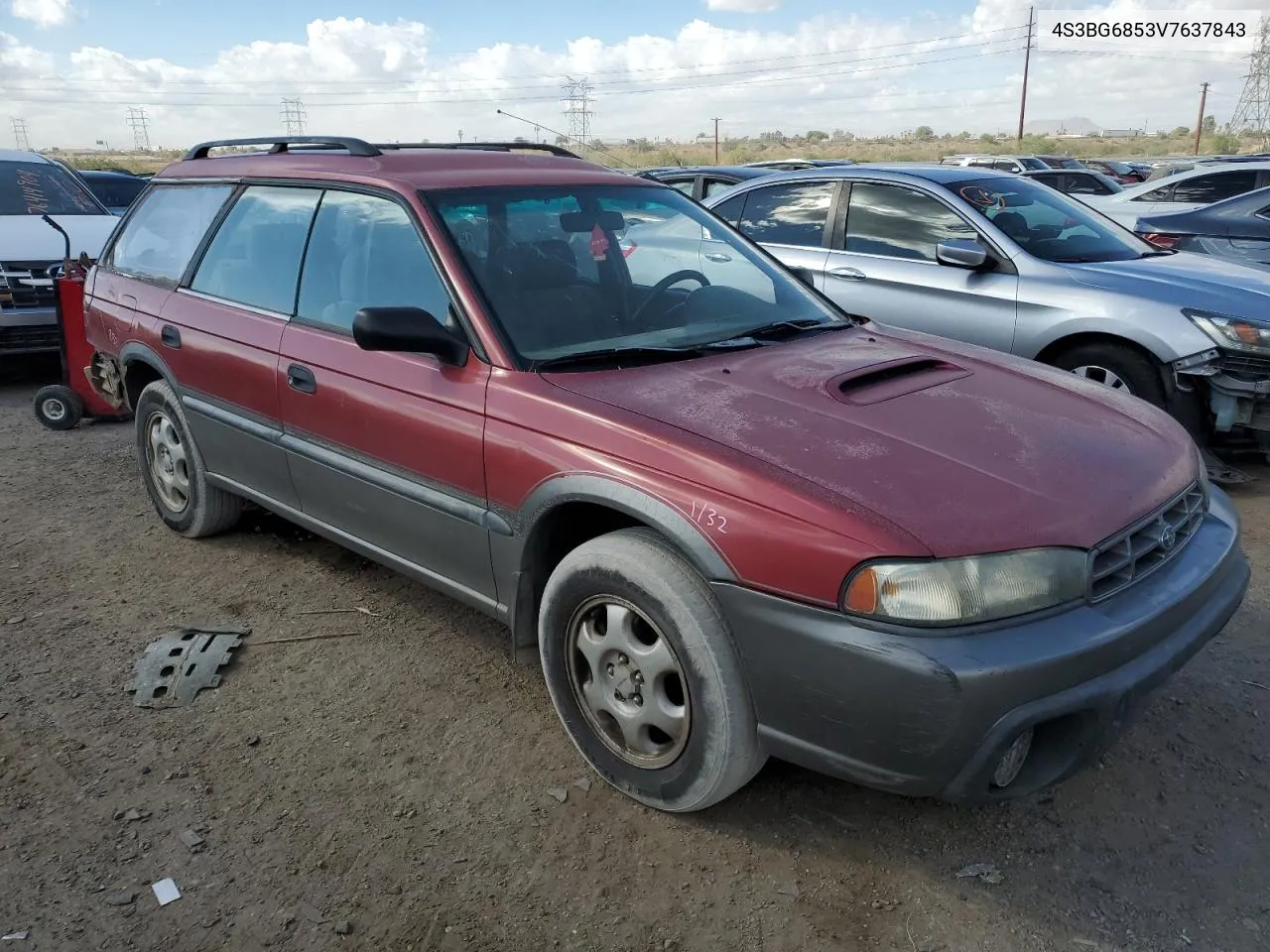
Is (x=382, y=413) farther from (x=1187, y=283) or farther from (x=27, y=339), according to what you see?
(x=27, y=339)

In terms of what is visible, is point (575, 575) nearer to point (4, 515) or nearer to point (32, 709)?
point (32, 709)

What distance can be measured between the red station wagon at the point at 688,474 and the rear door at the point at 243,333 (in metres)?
0.02

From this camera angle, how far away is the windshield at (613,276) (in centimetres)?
307

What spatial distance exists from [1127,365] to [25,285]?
7.65 metres

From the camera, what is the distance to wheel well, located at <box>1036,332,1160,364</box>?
17.0 feet

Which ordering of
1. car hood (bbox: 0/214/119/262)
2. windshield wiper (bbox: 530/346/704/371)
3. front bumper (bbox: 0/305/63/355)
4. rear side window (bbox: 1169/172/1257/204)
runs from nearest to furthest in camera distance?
1. windshield wiper (bbox: 530/346/704/371)
2. front bumper (bbox: 0/305/63/355)
3. car hood (bbox: 0/214/119/262)
4. rear side window (bbox: 1169/172/1257/204)

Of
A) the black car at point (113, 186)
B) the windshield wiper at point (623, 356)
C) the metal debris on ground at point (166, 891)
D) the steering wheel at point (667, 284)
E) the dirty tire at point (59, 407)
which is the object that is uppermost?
the black car at point (113, 186)

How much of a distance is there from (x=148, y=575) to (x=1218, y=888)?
406 centimetres

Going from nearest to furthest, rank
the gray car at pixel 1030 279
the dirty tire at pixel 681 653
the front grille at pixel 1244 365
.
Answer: the dirty tire at pixel 681 653 → the front grille at pixel 1244 365 → the gray car at pixel 1030 279

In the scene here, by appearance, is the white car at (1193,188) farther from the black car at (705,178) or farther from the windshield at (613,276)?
the windshield at (613,276)

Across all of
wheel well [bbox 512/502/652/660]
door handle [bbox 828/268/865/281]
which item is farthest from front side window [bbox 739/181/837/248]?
wheel well [bbox 512/502/652/660]

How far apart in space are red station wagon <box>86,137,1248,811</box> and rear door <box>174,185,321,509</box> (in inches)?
0.6

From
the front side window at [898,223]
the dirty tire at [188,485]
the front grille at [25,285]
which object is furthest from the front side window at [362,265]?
the front grille at [25,285]

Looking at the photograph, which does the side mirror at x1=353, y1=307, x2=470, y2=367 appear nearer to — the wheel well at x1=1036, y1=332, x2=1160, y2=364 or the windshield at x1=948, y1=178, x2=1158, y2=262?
the wheel well at x1=1036, y1=332, x2=1160, y2=364
